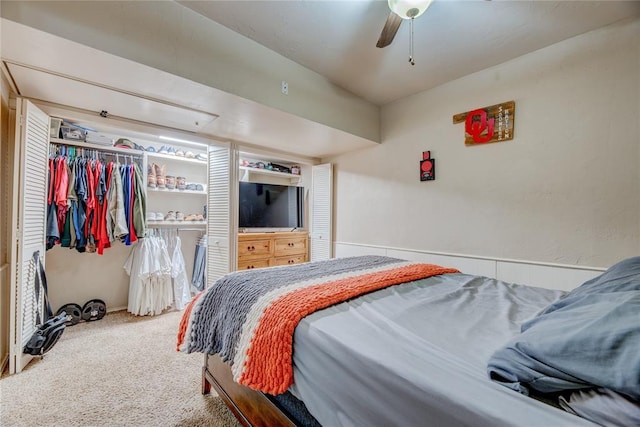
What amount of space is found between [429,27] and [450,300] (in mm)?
1840

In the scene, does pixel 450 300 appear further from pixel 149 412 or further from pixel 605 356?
pixel 149 412

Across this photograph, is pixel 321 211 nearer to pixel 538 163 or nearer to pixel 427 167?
pixel 427 167

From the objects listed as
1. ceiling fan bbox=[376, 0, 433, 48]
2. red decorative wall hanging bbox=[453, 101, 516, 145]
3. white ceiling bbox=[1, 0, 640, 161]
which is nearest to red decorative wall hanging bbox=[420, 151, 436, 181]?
red decorative wall hanging bbox=[453, 101, 516, 145]

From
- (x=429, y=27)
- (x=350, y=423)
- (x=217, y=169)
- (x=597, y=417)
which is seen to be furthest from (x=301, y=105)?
(x=597, y=417)

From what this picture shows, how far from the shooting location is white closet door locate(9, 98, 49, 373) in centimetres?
183

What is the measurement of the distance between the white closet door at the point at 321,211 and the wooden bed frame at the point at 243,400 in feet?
7.43

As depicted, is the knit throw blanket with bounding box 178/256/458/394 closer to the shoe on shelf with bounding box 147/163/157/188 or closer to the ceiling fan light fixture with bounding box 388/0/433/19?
the ceiling fan light fixture with bounding box 388/0/433/19

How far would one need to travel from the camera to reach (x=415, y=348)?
85 cm

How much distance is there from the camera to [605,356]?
57 cm

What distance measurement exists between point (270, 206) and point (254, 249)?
746 millimetres

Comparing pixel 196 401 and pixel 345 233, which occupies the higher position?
pixel 345 233

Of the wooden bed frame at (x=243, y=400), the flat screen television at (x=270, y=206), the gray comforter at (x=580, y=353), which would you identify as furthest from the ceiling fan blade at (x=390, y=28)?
the flat screen television at (x=270, y=206)

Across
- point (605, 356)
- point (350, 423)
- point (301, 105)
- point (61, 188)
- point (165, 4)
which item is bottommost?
point (350, 423)

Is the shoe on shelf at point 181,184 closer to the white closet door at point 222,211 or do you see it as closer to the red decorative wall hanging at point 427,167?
the white closet door at point 222,211
